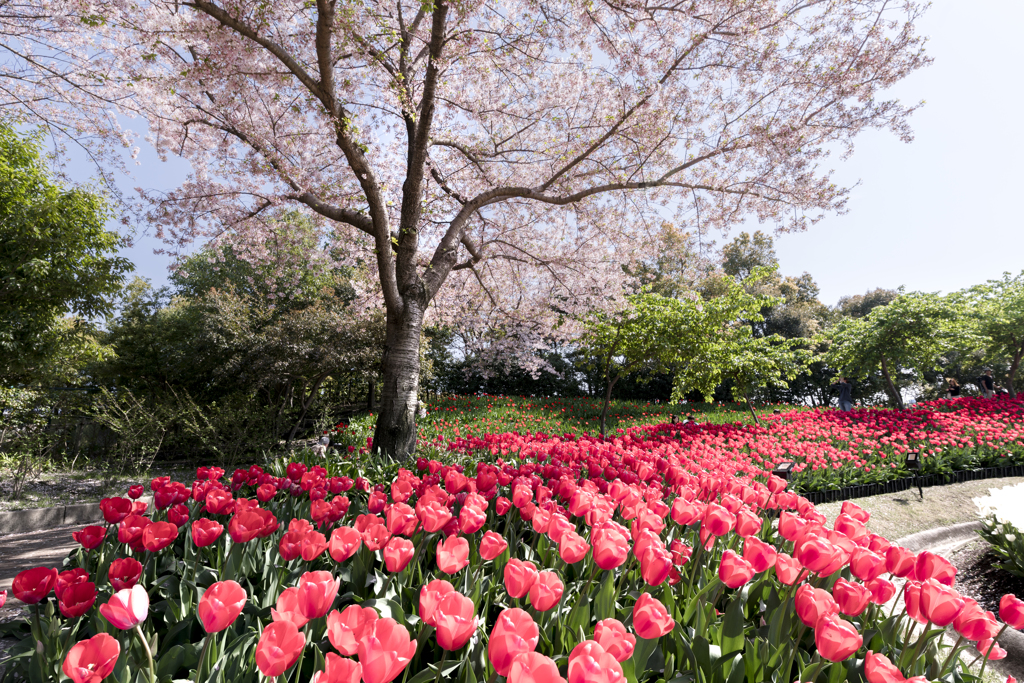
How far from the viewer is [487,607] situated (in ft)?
5.40

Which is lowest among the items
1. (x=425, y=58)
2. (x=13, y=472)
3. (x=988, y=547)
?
(x=13, y=472)

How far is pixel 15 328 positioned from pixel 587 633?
38.4ft

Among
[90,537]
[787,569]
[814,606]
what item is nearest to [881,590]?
[787,569]

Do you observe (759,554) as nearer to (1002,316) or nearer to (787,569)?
(787,569)

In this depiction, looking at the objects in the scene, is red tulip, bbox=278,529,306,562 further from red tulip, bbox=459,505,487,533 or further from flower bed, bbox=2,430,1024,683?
red tulip, bbox=459,505,487,533

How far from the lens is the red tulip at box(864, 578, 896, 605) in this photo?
1.46 metres

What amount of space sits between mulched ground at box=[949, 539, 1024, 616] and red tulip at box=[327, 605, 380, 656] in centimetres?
460

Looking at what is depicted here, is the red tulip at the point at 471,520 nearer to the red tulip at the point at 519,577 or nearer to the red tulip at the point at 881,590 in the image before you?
the red tulip at the point at 519,577

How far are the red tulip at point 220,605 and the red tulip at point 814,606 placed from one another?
138 cm

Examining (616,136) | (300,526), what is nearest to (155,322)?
(616,136)

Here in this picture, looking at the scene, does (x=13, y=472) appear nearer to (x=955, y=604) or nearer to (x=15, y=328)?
(x=15, y=328)

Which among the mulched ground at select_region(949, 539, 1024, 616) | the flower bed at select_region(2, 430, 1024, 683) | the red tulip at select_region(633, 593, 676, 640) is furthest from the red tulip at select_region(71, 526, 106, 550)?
the mulched ground at select_region(949, 539, 1024, 616)

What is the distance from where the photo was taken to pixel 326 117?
638 cm

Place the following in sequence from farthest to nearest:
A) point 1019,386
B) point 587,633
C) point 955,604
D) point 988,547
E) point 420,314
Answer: point 1019,386, point 420,314, point 988,547, point 587,633, point 955,604
